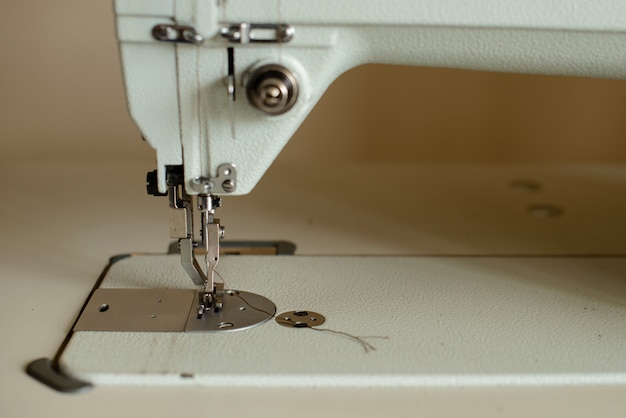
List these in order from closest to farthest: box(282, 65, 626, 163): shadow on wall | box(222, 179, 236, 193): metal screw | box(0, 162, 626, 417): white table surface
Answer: box(0, 162, 626, 417): white table surface
box(222, 179, 236, 193): metal screw
box(282, 65, 626, 163): shadow on wall

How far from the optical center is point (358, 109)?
266 cm

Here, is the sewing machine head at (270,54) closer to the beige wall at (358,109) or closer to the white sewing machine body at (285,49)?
the white sewing machine body at (285,49)

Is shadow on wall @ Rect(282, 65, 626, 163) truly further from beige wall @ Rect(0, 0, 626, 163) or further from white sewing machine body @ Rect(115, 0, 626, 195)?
white sewing machine body @ Rect(115, 0, 626, 195)

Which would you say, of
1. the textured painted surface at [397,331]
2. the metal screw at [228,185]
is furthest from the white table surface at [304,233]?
the metal screw at [228,185]

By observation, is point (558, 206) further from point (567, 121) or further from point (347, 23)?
point (347, 23)

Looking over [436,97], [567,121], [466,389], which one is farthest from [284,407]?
[567,121]

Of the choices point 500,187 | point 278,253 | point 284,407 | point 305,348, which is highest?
point 500,187

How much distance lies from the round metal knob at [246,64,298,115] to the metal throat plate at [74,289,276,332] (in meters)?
0.33

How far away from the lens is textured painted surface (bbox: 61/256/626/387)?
1215 mm

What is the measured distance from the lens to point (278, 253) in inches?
66.6

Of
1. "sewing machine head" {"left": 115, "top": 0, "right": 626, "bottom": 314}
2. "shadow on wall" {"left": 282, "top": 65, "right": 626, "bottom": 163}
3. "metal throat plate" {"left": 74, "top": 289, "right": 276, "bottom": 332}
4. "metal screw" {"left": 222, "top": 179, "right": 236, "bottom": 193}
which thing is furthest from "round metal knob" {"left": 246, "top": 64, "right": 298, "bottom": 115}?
"shadow on wall" {"left": 282, "top": 65, "right": 626, "bottom": 163}

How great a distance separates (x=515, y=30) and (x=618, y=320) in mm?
507

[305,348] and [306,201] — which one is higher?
[306,201]

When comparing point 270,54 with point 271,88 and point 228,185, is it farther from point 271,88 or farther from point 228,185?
point 228,185
